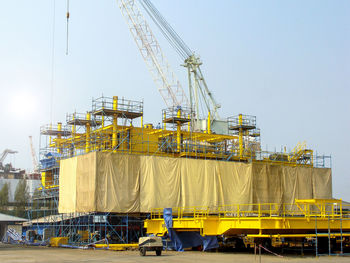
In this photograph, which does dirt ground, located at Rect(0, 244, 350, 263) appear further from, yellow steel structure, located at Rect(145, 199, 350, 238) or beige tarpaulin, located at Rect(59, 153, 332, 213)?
beige tarpaulin, located at Rect(59, 153, 332, 213)

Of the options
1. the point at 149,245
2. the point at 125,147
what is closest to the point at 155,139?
the point at 125,147

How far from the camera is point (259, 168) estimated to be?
5647cm

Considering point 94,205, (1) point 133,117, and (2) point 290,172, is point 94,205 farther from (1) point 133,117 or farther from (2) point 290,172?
(2) point 290,172

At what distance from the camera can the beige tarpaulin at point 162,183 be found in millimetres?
44250

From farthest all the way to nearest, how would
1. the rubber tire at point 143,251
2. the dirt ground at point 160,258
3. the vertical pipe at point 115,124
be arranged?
1. the vertical pipe at point 115,124
2. the rubber tire at point 143,251
3. the dirt ground at point 160,258

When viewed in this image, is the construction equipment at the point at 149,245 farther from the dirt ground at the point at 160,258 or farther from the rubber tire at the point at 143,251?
the dirt ground at the point at 160,258

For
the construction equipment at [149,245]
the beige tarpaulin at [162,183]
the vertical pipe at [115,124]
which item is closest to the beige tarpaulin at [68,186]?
the beige tarpaulin at [162,183]

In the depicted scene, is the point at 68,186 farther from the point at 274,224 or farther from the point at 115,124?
the point at 274,224

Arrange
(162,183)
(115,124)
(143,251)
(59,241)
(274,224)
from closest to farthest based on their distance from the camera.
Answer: (274,224), (143,251), (59,241), (162,183), (115,124)

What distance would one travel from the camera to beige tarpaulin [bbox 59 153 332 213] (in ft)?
145

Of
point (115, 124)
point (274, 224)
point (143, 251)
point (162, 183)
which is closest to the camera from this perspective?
point (274, 224)

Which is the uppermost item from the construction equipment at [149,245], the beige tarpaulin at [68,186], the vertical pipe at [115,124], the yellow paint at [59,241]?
the vertical pipe at [115,124]

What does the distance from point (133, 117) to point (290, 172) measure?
872 inches

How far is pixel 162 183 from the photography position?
47969 millimetres
